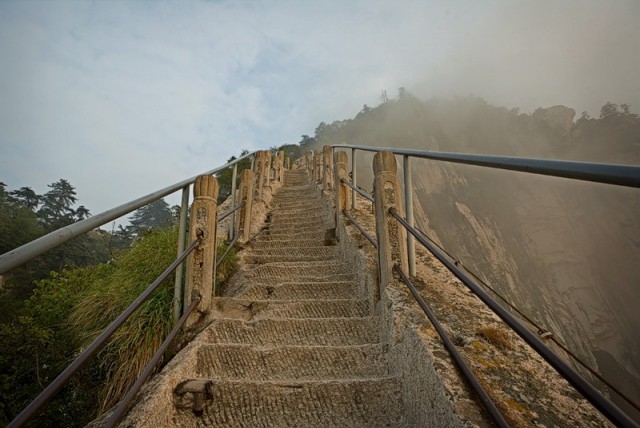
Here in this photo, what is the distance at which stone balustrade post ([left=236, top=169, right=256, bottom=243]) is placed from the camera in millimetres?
4453

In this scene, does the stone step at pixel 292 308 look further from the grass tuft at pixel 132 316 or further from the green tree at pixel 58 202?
the green tree at pixel 58 202

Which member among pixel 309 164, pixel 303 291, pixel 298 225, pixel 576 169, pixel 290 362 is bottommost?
pixel 290 362

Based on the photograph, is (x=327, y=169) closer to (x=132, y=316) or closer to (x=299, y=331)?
(x=299, y=331)

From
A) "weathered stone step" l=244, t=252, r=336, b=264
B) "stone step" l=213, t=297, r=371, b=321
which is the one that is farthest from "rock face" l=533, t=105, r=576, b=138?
"stone step" l=213, t=297, r=371, b=321

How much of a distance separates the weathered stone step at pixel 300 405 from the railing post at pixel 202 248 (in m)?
0.71

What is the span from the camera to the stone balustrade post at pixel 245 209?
4.45 meters

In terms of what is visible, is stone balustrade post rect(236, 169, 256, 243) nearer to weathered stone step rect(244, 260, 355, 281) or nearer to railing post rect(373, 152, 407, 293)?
weathered stone step rect(244, 260, 355, 281)

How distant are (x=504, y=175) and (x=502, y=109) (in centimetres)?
1753

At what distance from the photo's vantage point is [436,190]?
1494 inches

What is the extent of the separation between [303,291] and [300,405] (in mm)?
1257

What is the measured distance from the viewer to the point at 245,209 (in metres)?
4.59

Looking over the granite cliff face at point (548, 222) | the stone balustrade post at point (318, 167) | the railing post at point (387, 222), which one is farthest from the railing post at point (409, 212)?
the granite cliff face at point (548, 222)

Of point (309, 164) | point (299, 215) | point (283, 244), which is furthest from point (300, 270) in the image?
point (309, 164)

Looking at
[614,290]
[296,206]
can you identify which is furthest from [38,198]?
[614,290]
